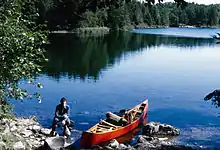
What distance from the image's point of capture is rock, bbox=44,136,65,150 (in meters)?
12.1

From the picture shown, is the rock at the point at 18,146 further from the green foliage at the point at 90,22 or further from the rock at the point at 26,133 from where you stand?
the green foliage at the point at 90,22

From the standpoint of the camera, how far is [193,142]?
52.5 feet

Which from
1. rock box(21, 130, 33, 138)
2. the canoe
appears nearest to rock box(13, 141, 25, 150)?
rock box(21, 130, 33, 138)

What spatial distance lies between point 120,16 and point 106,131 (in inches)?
3679

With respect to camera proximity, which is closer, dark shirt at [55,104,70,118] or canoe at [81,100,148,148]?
canoe at [81,100,148,148]

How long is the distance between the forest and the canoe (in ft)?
17.1

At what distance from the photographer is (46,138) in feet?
43.0

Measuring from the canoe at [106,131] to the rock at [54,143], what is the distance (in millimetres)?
1075

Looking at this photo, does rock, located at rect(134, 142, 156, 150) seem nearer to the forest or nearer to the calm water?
the calm water

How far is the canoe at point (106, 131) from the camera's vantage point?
13.9 m

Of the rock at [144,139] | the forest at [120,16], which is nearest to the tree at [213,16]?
the forest at [120,16]

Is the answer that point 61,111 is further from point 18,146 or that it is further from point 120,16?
point 120,16

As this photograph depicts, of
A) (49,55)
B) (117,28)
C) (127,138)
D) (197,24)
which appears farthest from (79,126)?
(197,24)

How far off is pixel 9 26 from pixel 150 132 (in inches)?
418
